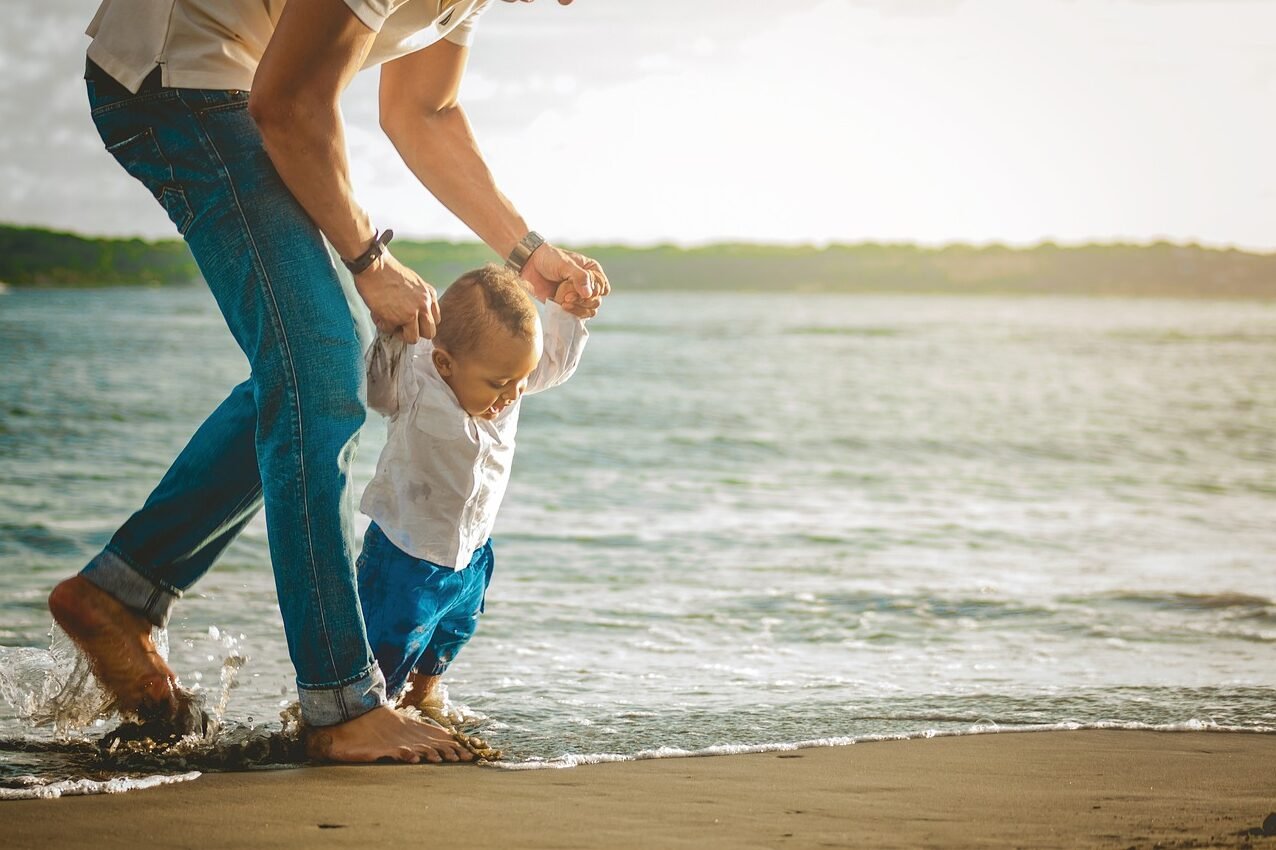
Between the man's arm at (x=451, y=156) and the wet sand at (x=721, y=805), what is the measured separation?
1131 mm

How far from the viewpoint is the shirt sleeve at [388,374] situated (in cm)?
269

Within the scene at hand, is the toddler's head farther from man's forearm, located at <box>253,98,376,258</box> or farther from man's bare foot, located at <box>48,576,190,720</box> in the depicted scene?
man's bare foot, located at <box>48,576,190,720</box>

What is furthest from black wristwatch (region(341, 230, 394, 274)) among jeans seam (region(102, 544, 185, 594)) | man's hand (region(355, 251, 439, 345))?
jeans seam (region(102, 544, 185, 594))

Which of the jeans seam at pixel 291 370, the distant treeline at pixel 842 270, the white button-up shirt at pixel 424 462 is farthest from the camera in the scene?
the distant treeline at pixel 842 270

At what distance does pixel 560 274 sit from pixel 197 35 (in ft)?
3.10

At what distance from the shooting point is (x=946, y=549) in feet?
21.9

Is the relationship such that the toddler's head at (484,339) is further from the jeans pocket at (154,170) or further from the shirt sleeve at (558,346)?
the jeans pocket at (154,170)

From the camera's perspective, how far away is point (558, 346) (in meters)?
3.08

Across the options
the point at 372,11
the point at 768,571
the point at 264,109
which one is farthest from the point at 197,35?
the point at 768,571

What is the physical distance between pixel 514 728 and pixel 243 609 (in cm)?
208

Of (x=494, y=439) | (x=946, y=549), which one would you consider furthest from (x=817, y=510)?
(x=494, y=439)

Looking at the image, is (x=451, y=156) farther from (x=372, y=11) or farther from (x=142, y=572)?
(x=142, y=572)

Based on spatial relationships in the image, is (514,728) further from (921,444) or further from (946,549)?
(921,444)

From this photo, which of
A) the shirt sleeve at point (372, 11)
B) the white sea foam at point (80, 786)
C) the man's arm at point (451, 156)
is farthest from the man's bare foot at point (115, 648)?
the shirt sleeve at point (372, 11)
